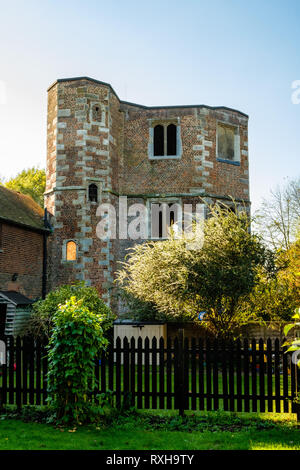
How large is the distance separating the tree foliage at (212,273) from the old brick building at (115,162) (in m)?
5.42

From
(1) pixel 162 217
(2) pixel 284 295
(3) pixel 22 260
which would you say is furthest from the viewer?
(1) pixel 162 217

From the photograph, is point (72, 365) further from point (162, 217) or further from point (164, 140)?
point (164, 140)

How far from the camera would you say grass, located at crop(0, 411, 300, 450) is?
6.43 m

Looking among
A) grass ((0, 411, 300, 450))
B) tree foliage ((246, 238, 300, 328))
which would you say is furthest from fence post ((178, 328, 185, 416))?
tree foliage ((246, 238, 300, 328))

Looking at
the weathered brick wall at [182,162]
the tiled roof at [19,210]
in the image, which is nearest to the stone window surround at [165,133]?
the weathered brick wall at [182,162]

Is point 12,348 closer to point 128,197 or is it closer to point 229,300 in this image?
point 229,300

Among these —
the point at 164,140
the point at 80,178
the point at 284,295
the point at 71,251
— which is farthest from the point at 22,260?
the point at 284,295

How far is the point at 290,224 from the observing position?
2947 centimetres

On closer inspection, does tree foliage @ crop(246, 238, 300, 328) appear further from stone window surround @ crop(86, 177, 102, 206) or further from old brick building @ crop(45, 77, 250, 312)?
stone window surround @ crop(86, 177, 102, 206)

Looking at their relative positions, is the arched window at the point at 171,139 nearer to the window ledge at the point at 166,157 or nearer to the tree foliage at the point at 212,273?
the window ledge at the point at 166,157

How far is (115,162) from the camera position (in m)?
23.3

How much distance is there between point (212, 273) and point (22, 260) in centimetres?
924

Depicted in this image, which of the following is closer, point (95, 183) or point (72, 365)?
point (72, 365)

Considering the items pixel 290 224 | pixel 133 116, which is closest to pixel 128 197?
pixel 133 116
